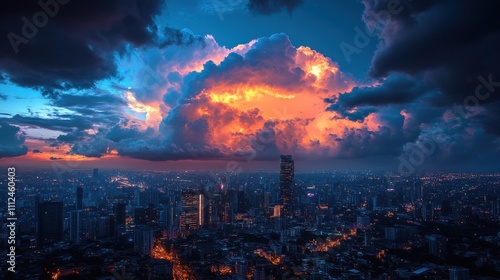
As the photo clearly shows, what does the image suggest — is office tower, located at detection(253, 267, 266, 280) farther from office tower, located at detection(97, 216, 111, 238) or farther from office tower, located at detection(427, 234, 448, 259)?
office tower, located at detection(97, 216, 111, 238)

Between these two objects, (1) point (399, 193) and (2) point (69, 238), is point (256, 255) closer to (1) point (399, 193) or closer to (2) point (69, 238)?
(2) point (69, 238)

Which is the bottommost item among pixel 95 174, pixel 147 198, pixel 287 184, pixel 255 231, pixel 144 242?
pixel 255 231

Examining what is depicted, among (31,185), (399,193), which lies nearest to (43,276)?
(31,185)

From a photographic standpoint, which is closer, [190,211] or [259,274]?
[259,274]

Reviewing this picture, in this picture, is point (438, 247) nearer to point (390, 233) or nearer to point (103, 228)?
point (390, 233)

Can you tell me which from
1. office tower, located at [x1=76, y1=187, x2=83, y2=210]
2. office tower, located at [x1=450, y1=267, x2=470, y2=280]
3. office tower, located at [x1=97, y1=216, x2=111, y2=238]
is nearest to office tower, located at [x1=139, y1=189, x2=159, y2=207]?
office tower, located at [x1=76, y1=187, x2=83, y2=210]

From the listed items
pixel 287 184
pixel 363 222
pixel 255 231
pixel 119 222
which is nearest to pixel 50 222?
pixel 119 222

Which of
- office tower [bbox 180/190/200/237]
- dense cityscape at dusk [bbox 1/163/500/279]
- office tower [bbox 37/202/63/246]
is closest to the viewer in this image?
dense cityscape at dusk [bbox 1/163/500/279]

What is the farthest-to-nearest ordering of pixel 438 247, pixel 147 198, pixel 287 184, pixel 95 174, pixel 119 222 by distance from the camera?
pixel 95 174 < pixel 287 184 < pixel 147 198 < pixel 119 222 < pixel 438 247
